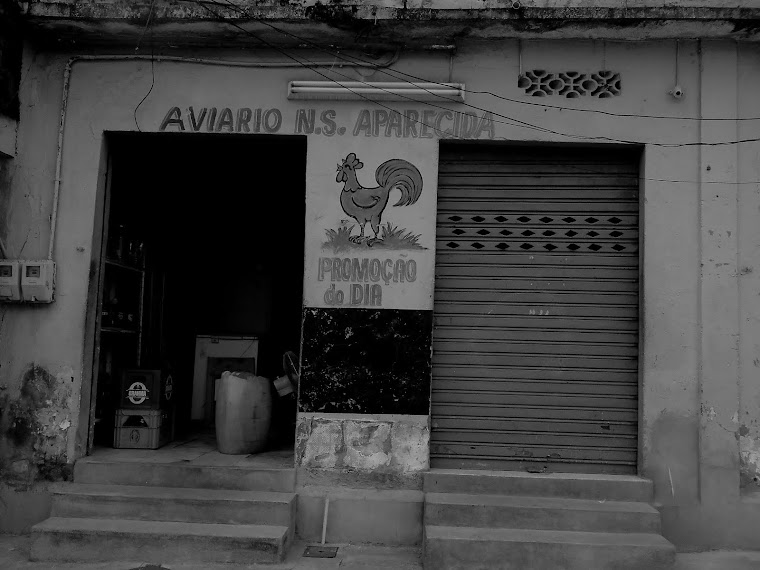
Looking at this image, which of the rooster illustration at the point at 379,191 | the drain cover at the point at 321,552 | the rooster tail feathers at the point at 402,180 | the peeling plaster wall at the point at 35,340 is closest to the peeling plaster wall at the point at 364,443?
the drain cover at the point at 321,552

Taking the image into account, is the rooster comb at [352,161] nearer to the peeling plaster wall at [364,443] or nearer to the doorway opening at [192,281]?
the doorway opening at [192,281]

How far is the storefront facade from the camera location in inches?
230

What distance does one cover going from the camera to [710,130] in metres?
5.97

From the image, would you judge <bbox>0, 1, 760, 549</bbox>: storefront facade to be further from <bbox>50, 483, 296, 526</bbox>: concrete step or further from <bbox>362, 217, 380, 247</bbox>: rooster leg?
<bbox>50, 483, 296, 526</bbox>: concrete step

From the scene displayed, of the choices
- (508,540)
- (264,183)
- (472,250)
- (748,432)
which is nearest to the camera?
(508,540)

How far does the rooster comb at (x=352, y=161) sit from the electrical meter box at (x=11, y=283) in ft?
10.1

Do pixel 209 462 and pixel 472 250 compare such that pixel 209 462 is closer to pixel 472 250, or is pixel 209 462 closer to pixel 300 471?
pixel 300 471

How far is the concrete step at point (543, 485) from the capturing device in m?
5.68

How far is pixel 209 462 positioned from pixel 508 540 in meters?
2.74

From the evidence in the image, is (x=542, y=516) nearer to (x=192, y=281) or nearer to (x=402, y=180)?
(x=402, y=180)

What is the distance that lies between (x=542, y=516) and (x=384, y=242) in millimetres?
2689

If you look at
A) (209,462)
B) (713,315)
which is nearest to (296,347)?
(209,462)

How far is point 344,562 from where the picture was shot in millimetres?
5262

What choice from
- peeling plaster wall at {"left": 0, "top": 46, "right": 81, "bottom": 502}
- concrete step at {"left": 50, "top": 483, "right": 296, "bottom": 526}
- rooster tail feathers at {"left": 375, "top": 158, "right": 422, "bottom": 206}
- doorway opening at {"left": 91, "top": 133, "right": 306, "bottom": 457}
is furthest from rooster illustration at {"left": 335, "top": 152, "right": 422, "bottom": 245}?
peeling plaster wall at {"left": 0, "top": 46, "right": 81, "bottom": 502}
